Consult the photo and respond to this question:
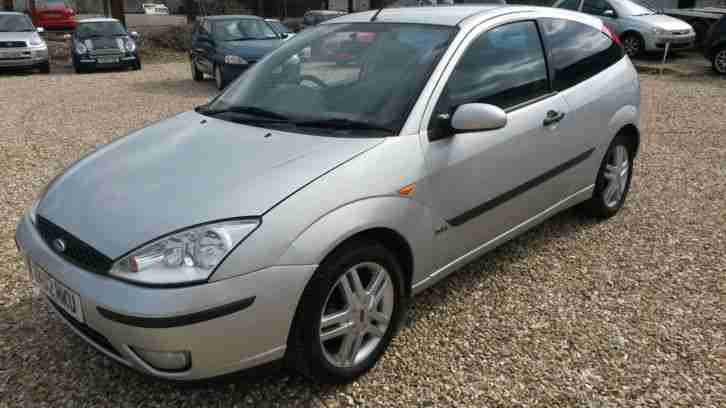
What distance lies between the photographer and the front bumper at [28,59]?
13680mm

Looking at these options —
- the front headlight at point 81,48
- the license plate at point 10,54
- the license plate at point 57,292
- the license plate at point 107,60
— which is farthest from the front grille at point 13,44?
the license plate at point 57,292

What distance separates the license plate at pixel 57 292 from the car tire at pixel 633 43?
1488 centimetres

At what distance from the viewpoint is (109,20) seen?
1531 cm

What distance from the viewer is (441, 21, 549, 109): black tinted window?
119 inches

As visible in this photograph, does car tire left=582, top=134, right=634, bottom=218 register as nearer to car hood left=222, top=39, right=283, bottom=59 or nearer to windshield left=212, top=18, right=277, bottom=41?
car hood left=222, top=39, right=283, bottom=59

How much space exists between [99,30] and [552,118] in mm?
14411

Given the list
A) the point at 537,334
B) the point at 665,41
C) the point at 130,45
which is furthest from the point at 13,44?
the point at 665,41

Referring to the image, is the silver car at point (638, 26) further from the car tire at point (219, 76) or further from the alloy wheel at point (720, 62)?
the car tire at point (219, 76)

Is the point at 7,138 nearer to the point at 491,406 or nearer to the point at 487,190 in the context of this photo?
the point at 487,190

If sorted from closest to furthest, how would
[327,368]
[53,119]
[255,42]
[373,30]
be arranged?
Answer: 1. [327,368]
2. [373,30]
3. [53,119]
4. [255,42]

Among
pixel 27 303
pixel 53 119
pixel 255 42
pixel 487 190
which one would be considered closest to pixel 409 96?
pixel 487 190

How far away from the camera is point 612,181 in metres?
4.43

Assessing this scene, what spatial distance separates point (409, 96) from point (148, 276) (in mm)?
1451

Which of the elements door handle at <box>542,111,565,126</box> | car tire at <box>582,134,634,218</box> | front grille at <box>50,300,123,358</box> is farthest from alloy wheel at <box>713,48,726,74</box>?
→ front grille at <box>50,300,123,358</box>
